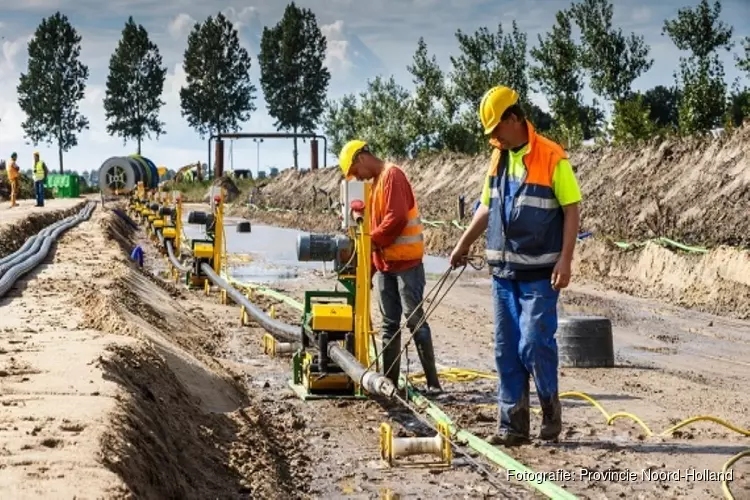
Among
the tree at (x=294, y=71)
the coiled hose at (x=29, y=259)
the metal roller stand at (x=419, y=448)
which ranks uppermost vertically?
the tree at (x=294, y=71)

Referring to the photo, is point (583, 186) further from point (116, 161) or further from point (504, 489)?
point (504, 489)

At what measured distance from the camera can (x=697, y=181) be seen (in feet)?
72.3

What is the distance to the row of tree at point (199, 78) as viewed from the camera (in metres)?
83.4

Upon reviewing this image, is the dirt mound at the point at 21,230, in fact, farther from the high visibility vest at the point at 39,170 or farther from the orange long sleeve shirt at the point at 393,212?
the orange long sleeve shirt at the point at 393,212

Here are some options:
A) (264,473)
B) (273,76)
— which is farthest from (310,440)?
(273,76)

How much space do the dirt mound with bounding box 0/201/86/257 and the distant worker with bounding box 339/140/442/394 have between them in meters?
11.2

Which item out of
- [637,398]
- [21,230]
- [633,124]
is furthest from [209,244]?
[633,124]

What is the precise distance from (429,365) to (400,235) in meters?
1.11

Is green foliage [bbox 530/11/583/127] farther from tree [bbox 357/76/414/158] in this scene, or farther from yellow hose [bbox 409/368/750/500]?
yellow hose [bbox 409/368/750/500]

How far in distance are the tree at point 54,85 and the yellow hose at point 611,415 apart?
7809 centimetres

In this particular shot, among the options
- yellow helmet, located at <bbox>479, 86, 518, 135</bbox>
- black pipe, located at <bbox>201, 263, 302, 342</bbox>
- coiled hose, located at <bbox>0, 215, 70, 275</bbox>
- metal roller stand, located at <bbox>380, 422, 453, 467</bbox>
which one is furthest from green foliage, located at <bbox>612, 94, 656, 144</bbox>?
metal roller stand, located at <bbox>380, 422, 453, 467</bbox>

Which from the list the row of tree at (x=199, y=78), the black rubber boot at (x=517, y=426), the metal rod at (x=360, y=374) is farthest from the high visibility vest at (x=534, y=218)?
the row of tree at (x=199, y=78)

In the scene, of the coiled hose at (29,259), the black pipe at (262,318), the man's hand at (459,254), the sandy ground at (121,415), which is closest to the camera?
the sandy ground at (121,415)

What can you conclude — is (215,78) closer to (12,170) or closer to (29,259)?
(12,170)
